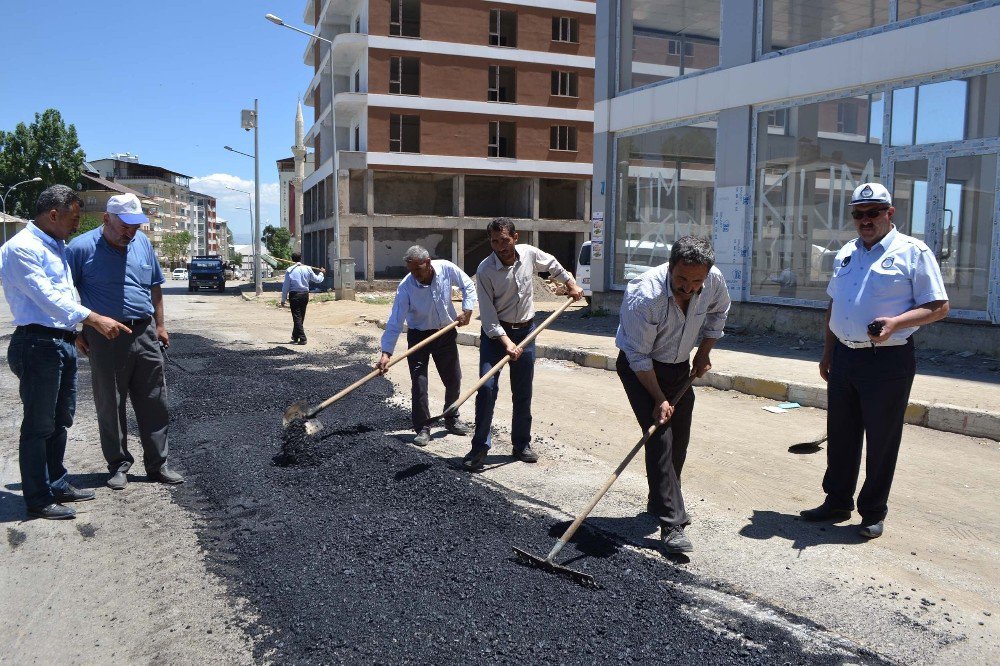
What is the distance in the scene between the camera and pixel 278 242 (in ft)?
285

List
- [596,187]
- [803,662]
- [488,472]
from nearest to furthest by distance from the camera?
[803,662], [488,472], [596,187]

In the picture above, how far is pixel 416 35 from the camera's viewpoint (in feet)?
118

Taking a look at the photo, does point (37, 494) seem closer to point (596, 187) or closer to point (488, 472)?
point (488, 472)

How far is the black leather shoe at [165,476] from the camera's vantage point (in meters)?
5.33

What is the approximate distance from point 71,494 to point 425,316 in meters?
2.95

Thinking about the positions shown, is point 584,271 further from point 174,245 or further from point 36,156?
point 174,245

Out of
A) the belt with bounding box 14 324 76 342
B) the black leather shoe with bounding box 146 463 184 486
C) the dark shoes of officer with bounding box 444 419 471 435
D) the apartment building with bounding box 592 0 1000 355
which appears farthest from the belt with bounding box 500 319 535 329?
the apartment building with bounding box 592 0 1000 355

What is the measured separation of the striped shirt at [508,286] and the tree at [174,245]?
108m

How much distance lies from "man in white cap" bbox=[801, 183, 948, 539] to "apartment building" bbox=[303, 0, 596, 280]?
29.9 metres

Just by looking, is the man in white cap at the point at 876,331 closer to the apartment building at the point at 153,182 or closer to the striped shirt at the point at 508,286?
the striped shirt at the point at 508,286

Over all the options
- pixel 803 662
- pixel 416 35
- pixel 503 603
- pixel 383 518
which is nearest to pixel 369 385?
pixel 383 518

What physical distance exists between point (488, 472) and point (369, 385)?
3784mm

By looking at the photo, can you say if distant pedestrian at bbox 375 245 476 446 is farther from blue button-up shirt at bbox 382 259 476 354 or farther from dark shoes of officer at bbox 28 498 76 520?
dark shoes of officer at bbox 28 498 76 520

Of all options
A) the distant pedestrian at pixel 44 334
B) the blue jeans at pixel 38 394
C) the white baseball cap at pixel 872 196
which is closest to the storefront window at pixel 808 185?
the white baseball cap at pixel 872 196
